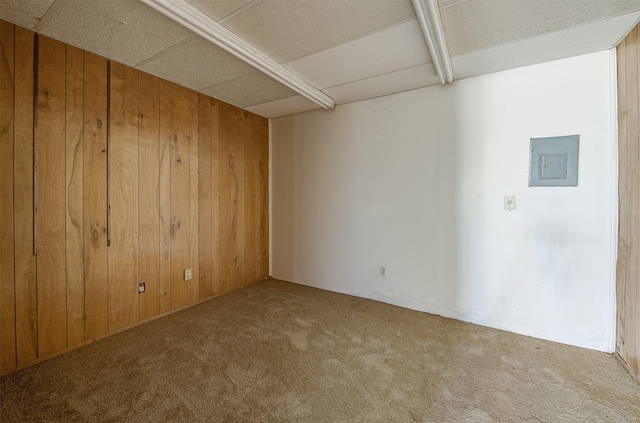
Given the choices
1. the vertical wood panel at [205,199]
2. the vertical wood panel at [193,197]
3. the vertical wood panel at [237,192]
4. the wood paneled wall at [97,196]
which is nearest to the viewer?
the wood paneled wall at [97,196]

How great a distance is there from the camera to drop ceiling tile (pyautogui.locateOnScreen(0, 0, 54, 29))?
4.87 ft

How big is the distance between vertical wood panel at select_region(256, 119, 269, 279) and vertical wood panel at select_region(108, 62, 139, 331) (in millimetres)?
1498

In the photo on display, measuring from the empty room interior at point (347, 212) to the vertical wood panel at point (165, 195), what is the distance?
0.7 inches

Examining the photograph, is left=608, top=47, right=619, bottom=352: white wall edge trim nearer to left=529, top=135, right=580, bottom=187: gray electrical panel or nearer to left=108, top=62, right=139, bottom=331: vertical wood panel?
left=529, top=135, right=580, bottom=187: gray electrical panel

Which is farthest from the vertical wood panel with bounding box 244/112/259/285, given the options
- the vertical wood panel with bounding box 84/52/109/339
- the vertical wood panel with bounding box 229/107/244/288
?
the vertical wood panel with bounding box 84/52/109/339

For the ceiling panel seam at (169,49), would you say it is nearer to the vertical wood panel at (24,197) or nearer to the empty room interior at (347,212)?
the empty room interior at (347,212)

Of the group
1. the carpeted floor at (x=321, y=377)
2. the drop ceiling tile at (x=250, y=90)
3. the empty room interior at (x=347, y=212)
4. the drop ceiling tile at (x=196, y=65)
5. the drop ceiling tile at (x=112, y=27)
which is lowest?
the carpeted floor at (x=321, y=377)

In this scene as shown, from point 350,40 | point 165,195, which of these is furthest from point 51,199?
point 350,40

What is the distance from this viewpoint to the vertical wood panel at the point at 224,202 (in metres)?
3.05

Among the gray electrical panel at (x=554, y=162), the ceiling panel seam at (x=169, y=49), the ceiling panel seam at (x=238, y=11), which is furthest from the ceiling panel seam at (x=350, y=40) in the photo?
the gray electrical panel at (x=554, y=162)

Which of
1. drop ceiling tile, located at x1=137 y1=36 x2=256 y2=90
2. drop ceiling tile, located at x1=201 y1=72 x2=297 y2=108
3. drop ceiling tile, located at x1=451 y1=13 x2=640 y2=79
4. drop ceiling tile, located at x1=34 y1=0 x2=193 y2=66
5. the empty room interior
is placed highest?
drop ceiling tile, located at x1=201 y1=72 x2=297 y2=108

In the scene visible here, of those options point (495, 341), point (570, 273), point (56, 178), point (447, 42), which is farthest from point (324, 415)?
point (447, 42)

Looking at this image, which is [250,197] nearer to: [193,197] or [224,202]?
[224,202]

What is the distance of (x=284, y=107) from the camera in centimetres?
320
